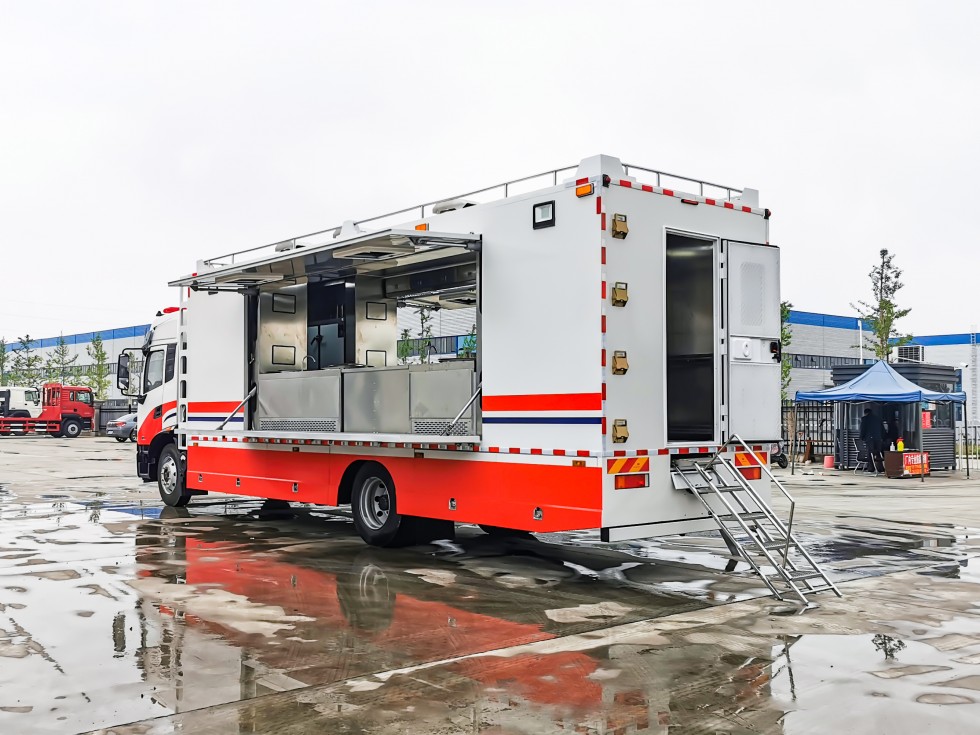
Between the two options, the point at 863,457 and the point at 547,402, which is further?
the point at 863,457

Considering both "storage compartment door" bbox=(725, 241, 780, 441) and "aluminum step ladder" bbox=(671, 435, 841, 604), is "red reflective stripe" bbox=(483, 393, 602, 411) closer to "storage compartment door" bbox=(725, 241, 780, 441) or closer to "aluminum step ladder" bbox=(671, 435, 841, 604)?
"aluminum step ladder" bbox=(671, 435, 841, 604)

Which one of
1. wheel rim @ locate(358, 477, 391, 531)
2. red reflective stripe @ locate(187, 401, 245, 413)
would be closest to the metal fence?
red reflective stripe @ locate(187, 401, 245, 413)

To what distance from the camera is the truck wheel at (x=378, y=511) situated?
10.8m

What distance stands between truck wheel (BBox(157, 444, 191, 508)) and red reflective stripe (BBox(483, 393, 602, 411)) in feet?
24.5

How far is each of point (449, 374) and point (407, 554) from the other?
217 cm

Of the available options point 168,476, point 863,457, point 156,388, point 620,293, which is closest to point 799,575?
point 620,293

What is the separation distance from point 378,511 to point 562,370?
3.58 metres

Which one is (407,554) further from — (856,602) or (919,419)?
(919,419)

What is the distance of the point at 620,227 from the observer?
854 centimetres

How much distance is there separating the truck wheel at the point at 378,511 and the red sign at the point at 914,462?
17101mm

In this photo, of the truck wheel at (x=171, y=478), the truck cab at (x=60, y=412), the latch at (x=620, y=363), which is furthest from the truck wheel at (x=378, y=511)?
the truck cab at (x=60, y=412)

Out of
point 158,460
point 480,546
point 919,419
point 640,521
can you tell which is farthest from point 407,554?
point 919,419

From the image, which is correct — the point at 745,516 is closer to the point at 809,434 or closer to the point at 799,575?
the point at 799,575

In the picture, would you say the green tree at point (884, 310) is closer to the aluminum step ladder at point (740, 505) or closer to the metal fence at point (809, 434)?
the metal fence at point (809, 434)
